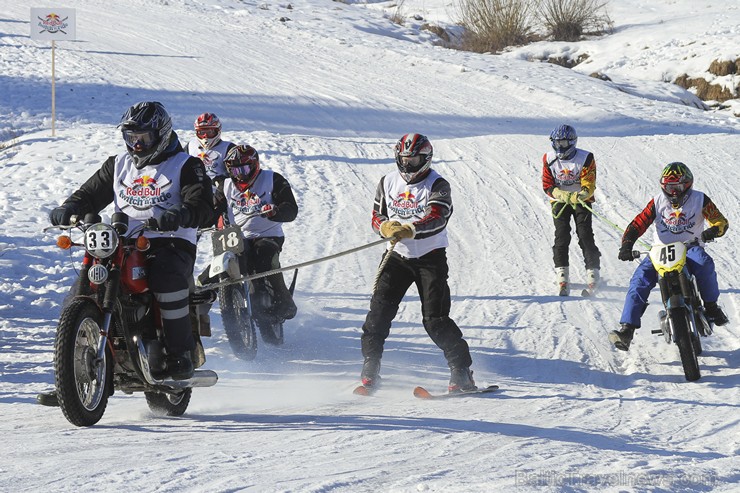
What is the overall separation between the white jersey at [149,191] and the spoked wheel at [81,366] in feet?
3.16

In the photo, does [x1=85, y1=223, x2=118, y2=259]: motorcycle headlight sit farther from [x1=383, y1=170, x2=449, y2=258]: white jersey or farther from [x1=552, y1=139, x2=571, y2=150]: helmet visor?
[x1=552, y1=139, x2=571, y2=150]: helmet visor

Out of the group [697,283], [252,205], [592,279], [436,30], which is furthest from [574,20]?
[252,205]

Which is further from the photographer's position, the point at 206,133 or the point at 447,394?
the point at 206,133

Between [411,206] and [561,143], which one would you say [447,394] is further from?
[561,143]

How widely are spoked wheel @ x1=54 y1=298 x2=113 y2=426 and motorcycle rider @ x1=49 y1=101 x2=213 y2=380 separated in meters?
0.53

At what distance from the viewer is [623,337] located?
9633mm

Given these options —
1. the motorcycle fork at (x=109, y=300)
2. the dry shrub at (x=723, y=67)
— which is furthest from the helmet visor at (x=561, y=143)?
the dry shrub at (x=723, y=67)

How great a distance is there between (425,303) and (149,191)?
2775 mm

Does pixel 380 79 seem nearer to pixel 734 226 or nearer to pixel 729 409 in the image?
pixel 734 226

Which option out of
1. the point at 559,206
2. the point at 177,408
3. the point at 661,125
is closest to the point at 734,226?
the point at 559,206

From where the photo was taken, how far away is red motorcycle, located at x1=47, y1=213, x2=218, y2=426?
5809 millimetres

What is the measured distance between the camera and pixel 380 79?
88.0ft

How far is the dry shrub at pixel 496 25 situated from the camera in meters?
35.8

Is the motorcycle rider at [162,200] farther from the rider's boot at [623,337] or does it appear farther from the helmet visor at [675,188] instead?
the helmet visor at [675,188]
